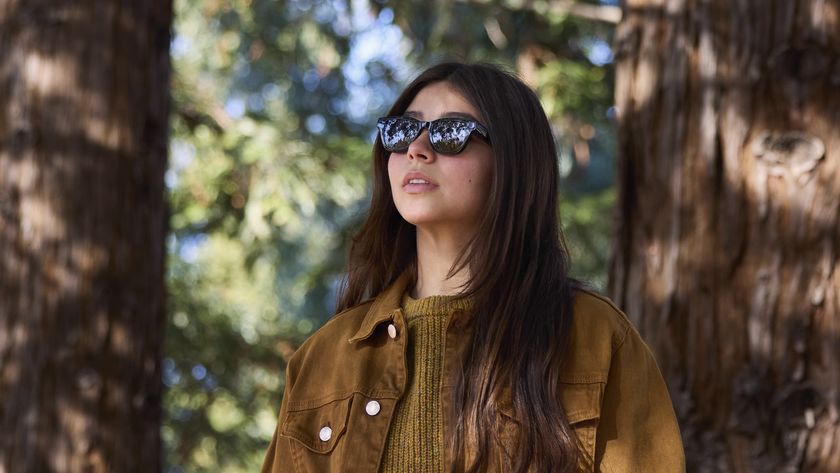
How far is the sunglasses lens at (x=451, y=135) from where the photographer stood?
2268mm

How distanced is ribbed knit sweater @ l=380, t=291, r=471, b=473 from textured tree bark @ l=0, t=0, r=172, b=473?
64.2 inches

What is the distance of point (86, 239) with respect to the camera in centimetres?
371

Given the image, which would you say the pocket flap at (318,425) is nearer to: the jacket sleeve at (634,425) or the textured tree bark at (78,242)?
the jacket sleeve at (634,425)

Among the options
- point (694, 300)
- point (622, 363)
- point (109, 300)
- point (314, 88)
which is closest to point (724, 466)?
point (694, 300)

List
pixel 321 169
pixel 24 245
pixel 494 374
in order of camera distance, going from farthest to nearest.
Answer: pixel 321 169 < pixel 24 245 < pixel 494 374

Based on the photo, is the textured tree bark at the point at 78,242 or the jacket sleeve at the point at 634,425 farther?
the textured tree bark at the point at 78,242

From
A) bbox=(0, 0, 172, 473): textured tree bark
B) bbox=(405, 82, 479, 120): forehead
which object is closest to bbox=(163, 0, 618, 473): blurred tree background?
bbox=(0, 0, 172, 473): textured tree bark

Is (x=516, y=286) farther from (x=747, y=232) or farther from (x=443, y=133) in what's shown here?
(x=747, y=232)

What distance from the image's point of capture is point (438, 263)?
241cm

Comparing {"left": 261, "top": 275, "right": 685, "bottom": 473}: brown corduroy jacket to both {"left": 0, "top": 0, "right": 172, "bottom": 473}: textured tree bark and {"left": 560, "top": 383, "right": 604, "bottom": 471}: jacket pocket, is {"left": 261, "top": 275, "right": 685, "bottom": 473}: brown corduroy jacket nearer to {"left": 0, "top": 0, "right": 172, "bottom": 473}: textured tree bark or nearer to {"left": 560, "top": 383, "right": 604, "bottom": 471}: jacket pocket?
{"left": 560, "top": 383, "right": 604, "bottom": 471}: jacket pocket

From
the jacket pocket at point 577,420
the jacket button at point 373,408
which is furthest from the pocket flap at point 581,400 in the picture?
the jacket button at point 373,408

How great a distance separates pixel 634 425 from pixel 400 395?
461 millimetres

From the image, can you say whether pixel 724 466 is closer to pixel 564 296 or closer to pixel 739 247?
pixel 739 247

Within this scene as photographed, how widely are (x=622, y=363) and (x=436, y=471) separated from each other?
16.3 inches
